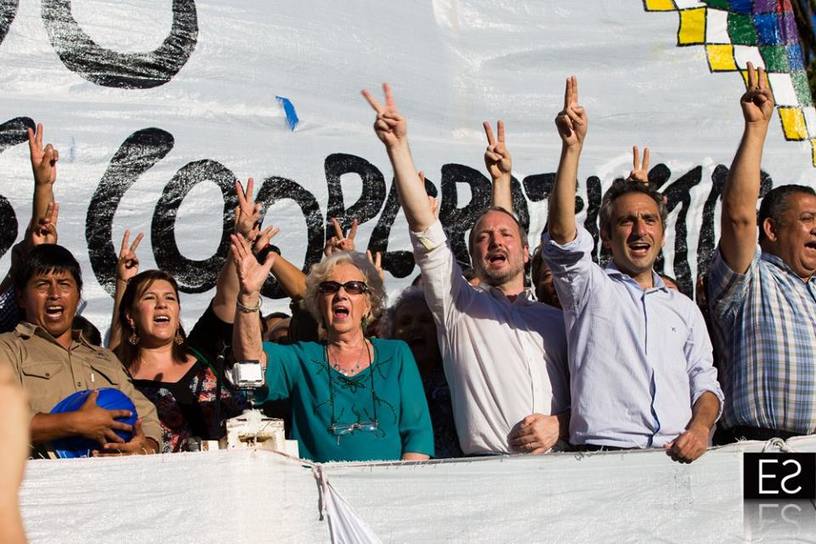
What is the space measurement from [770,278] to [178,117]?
93.0 inches

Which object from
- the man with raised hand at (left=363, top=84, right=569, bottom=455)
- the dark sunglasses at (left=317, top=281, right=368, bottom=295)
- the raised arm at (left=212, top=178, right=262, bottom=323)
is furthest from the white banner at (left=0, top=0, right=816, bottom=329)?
the man with raised hand at (left=363, top=84, right=569, bottom=455)

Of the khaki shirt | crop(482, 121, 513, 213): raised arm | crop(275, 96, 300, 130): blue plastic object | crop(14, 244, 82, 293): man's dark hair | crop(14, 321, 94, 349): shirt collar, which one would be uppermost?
crop(275, 96, 300, 130): blue plastic object

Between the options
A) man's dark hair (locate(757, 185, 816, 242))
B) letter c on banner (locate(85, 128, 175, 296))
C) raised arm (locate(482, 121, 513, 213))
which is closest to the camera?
man's dark hair (locate(757, 185, 816, 242))

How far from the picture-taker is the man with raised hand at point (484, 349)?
12.9ft

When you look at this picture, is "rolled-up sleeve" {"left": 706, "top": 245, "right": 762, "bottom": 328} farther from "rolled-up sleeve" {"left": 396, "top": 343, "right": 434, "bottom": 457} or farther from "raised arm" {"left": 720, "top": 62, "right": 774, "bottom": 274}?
"rolled-up sleeve" {"left": 396, "top": 343, "right": 434, "bottom": 457}

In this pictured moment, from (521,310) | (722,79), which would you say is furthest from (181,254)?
(722,79)

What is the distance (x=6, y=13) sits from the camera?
505 cm

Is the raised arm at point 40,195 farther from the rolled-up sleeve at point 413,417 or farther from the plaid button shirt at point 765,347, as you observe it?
the plaid button shirt at point 765,347

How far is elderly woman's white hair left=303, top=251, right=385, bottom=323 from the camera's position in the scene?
408cm

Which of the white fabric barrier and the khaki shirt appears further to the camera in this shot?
the khaki shirt

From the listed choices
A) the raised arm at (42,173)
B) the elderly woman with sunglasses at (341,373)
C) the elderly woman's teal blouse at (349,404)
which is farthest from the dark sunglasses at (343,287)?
the raised arm at (42,173)

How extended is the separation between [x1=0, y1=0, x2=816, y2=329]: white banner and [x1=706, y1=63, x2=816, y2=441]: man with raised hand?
1.76m

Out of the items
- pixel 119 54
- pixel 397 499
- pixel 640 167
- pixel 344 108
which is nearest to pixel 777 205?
pixel 640 167

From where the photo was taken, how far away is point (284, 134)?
17.9 feet
